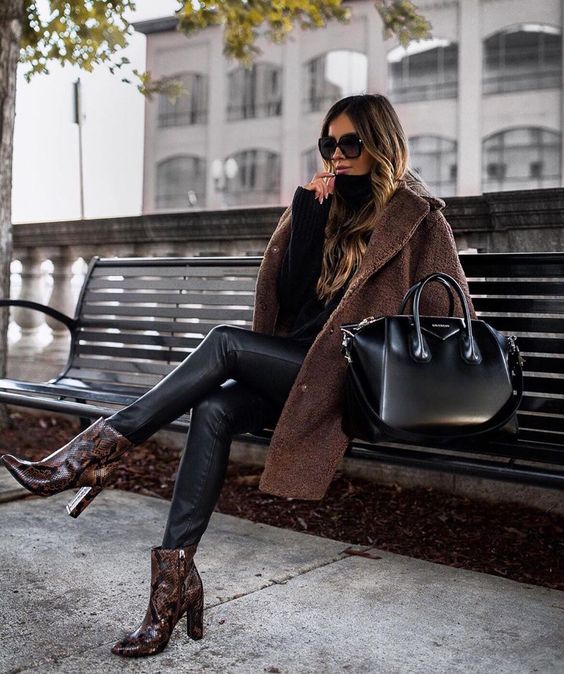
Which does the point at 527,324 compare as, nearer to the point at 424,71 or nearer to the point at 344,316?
the point at 344,316

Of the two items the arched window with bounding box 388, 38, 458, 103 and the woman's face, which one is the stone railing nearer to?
the woman's face

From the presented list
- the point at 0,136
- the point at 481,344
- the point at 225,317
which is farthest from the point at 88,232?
the point at 481,344

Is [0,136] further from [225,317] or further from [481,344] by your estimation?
[481,344]

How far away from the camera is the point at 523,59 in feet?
107

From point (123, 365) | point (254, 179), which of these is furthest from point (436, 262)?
point (254, 179)

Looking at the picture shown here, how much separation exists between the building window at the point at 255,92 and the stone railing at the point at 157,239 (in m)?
31.9

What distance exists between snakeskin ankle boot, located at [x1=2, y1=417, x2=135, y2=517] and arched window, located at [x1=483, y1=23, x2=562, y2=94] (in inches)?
1285

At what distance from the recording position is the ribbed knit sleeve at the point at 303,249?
309 centimetres

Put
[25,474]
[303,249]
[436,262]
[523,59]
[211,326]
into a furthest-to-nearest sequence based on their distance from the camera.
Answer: [523,59]
[211,326]
[303,249]
[436,262]
[25,474]

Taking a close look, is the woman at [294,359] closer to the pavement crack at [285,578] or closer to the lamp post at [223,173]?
the pavement crack at [285,578]

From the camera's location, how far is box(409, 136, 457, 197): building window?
33594 millimetres

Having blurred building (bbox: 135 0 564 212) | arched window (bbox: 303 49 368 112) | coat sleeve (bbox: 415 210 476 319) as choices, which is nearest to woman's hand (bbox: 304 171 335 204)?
coat sleeve (bbox: 415 210 476 319)

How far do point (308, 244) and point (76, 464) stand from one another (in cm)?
115

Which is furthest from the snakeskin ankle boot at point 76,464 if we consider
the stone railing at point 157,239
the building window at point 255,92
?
the building window at point 255,92
